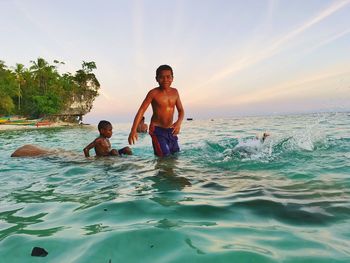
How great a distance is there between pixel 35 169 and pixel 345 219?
5497mm

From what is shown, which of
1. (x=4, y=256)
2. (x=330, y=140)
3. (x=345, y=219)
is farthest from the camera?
(x=330, y=140)

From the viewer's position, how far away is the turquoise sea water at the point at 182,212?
1909 millimetres

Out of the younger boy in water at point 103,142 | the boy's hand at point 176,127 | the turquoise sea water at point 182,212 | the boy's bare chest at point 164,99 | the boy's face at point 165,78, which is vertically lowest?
the turquoise sea water at point 182,212

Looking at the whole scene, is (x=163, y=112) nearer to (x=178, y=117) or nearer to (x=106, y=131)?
(x=178, y=117)

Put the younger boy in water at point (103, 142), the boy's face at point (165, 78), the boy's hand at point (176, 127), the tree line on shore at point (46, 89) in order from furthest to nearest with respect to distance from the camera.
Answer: the tree line on shore at point (46, 89), the younger boy in water at point (103, 142), the boy's hand at point (176, 127), the boy's face at point (165, 78)

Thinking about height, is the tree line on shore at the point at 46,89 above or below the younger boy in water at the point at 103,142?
above

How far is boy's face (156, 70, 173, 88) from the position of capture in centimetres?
606

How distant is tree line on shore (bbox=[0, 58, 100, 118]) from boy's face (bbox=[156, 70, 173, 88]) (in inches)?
2246

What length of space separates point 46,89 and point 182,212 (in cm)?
7018

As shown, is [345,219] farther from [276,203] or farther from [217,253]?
[217,253]

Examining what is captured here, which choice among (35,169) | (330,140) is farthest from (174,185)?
(330,140)

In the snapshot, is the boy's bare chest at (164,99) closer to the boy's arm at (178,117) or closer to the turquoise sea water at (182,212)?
the boy's arm at (178,117)

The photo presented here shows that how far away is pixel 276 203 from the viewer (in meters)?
2.97

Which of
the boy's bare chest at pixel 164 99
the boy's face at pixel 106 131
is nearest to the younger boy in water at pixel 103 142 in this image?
the boy's face at pixel 106 131
